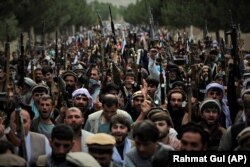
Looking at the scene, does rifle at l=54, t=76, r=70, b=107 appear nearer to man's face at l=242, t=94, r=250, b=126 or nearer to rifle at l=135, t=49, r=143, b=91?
rifle at l=135, t=49, r=143, b=91

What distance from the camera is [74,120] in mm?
7008

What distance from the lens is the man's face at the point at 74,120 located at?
6.97 m

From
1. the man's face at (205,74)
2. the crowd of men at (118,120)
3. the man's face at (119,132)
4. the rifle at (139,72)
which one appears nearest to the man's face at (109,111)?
the crowd of men at (118,120)

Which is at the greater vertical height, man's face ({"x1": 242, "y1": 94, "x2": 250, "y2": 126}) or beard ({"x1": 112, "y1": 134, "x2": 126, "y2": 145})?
man's face ({"x1": 242, "y1": 94, "x2": 250, "y2": 126})

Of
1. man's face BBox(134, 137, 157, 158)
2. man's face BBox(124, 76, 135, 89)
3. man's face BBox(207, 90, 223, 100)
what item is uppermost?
man's face BBox(124, 76, 135, 89)

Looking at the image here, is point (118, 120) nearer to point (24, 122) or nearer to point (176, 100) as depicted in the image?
point (24, 122)

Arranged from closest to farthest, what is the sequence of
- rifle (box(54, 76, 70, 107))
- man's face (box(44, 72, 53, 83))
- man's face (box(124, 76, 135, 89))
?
rifle (box(54, 76, 70, 107)) → man's face (box(124, 76, 135, 89)) → man's face (box(44, 72, 53, 83))

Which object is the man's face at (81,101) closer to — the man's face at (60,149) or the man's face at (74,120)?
the man's face at (74,120)

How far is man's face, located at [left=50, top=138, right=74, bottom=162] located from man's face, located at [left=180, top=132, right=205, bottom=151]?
1.01 meters

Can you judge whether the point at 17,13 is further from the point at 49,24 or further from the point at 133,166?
the point at 133,166

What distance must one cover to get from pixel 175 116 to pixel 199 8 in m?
26.0

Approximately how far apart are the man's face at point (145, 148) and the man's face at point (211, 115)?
1.59 metres

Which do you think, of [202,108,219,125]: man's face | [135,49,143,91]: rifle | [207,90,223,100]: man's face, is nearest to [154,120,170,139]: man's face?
[202,108,219,125]: man's face

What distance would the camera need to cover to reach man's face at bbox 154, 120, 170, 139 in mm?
6777
